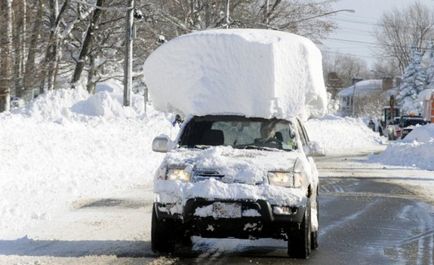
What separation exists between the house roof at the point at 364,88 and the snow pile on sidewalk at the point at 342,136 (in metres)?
83.8

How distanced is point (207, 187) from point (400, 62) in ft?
323

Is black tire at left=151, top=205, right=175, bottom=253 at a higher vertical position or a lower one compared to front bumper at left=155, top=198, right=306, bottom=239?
lower

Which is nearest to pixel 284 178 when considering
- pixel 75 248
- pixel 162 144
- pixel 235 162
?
pixel 235 162

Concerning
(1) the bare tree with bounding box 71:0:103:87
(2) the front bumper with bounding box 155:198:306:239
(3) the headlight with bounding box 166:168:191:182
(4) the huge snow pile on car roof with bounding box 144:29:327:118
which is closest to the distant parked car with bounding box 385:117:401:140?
(1) the bare tree with bounding box 71:0:103:87

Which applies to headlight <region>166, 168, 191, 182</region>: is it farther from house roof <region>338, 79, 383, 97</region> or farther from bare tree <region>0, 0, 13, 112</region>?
house roof <region>338, 79, 383, 97</region>

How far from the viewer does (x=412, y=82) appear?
9344 centimetres

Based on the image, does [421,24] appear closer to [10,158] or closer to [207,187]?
[10,158]

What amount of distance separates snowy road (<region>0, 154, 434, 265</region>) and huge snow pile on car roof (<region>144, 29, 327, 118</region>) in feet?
5.53

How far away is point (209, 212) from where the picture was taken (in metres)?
8.12

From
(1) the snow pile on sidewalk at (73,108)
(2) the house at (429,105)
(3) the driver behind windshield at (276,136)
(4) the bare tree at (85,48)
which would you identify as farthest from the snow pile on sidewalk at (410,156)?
(2) the house at (429,105)

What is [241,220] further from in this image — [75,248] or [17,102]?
[17,102]

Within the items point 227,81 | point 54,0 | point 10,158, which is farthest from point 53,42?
point 227,81

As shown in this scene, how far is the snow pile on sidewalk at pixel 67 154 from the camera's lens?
12625 millimetres

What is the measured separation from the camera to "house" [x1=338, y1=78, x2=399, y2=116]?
414 feet
